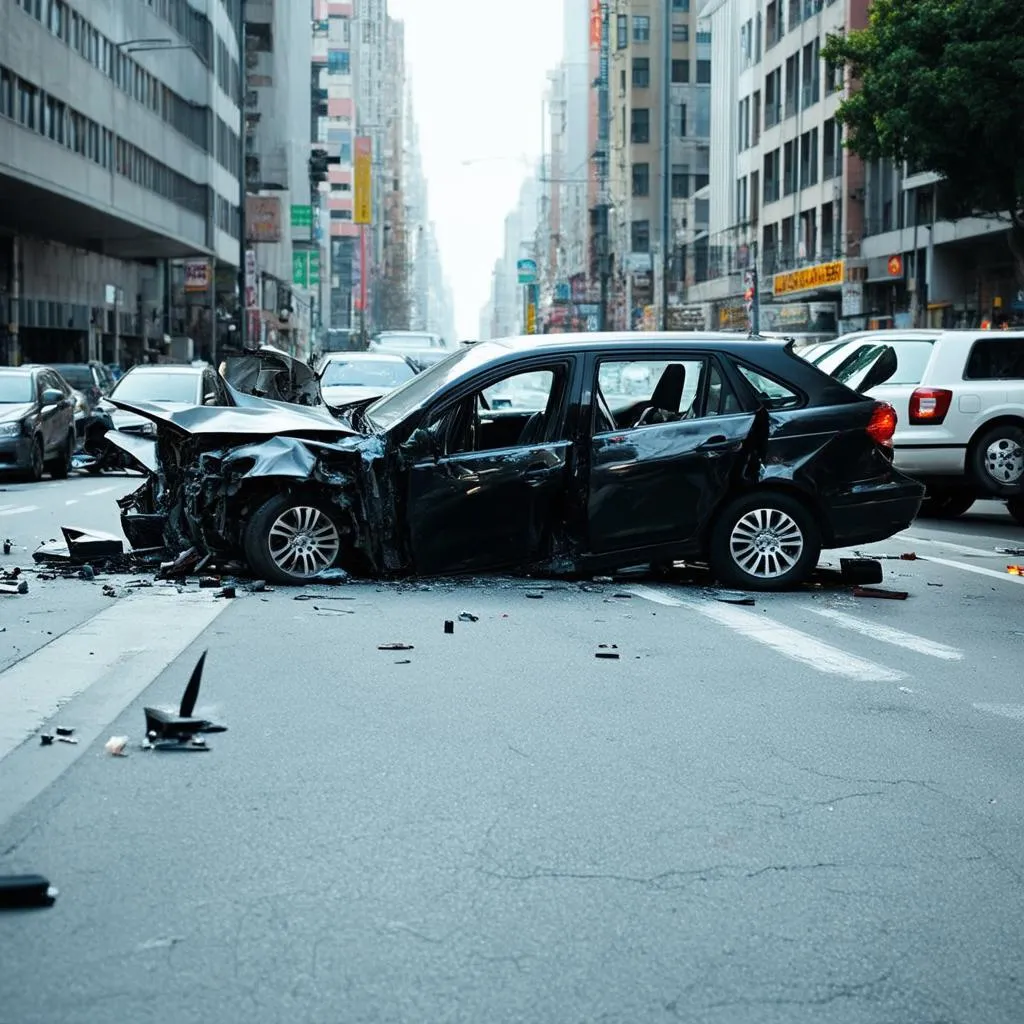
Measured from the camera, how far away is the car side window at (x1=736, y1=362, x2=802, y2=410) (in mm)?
11773

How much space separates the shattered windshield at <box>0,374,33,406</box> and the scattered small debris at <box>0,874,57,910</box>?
20520 millimetres

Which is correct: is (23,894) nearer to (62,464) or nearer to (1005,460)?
(1005,460)

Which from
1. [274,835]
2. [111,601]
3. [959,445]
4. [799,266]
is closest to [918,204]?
[799,266]

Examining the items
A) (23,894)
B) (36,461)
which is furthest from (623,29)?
(23,894)

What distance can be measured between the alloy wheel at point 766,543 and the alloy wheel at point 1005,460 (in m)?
6.50

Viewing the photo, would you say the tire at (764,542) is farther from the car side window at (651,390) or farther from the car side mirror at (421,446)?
the car side mirror at (421,446)

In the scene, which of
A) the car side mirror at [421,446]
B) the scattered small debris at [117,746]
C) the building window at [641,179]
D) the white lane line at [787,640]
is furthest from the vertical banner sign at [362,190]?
the scattered small debris at [117,746]

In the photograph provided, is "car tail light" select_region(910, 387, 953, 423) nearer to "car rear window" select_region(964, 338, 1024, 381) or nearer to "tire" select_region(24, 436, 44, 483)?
"car rear window" select_region(964, 338, 1024, 381)

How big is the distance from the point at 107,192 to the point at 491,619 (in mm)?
42936

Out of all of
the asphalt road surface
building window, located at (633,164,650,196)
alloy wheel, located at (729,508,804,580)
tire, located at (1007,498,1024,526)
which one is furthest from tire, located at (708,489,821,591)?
building window, located at (633,164,650,196)

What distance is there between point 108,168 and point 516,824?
4831 centimetres

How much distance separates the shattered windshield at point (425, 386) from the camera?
11.7 m

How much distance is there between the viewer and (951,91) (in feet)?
108

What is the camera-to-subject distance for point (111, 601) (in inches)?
432
